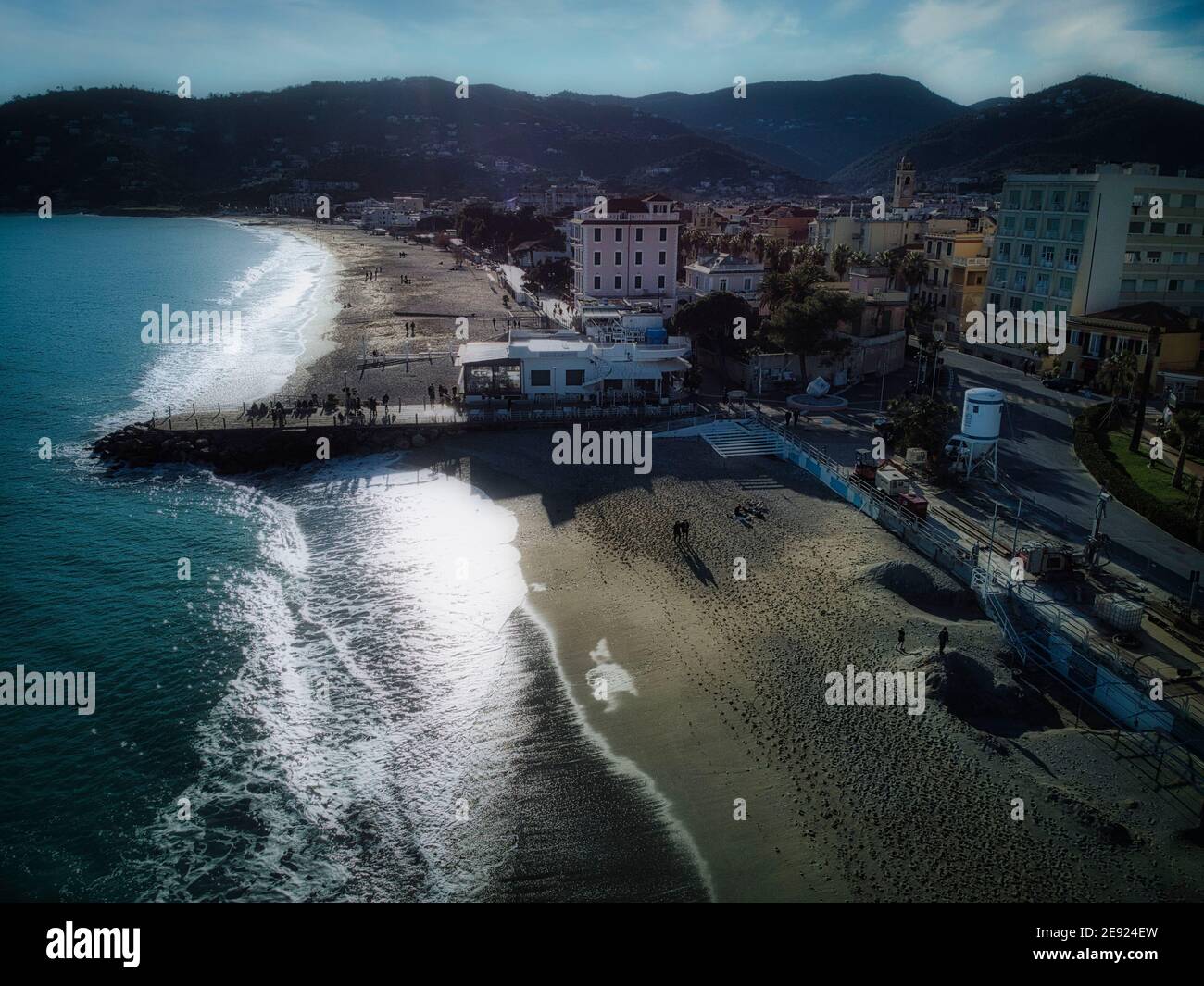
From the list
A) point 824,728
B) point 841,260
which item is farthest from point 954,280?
point 824,728

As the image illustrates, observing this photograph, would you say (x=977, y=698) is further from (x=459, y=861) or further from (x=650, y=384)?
(x=650, y=384)

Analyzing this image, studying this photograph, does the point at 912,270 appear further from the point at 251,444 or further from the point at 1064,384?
the point at 251,444

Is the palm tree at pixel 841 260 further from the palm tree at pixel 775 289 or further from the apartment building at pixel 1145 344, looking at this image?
the apartment building at pixel 1145 344

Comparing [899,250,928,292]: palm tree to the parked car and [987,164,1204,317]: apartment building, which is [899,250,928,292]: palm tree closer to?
[987,164,1204,317]: apartment building

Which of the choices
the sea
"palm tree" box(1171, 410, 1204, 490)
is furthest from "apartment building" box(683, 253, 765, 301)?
"palm tree" box(1171, 410, 1204, 490)

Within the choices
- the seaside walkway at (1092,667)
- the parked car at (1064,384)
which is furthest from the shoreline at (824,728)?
the parked car at (1064,384)
